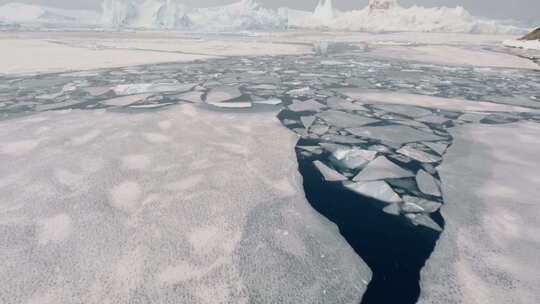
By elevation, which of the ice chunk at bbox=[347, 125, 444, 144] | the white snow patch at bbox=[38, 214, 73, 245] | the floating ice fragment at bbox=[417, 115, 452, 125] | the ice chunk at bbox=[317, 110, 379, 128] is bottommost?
the white snow patch at bbox=[38, 214, 73, 245]

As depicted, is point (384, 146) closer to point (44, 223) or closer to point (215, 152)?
point (215, 152)

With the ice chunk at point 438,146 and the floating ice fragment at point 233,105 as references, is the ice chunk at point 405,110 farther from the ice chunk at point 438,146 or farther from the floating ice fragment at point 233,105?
the floating ice fragment at point 233,105

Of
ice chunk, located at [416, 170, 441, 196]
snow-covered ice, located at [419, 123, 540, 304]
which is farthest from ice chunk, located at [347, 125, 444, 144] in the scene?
ice chunk, located at [416, 170, 441, 196]

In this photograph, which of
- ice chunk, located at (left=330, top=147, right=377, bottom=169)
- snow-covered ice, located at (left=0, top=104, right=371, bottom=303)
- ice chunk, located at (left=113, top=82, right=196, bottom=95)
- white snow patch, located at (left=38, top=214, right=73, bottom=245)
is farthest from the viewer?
ice chunk, located at (left=113, top=82, right=196, bottom=95)

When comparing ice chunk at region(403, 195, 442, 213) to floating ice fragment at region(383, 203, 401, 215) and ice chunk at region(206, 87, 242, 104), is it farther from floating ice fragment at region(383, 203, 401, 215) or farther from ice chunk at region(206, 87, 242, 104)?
ice chunk at region(206, 87, 242, 104)

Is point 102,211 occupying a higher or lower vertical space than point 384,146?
lower

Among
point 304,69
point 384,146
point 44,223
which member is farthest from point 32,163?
point 304,69

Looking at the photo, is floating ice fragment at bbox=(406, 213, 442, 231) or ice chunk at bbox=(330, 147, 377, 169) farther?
ice chunk at bbox=(330, 147, 377, 169)
